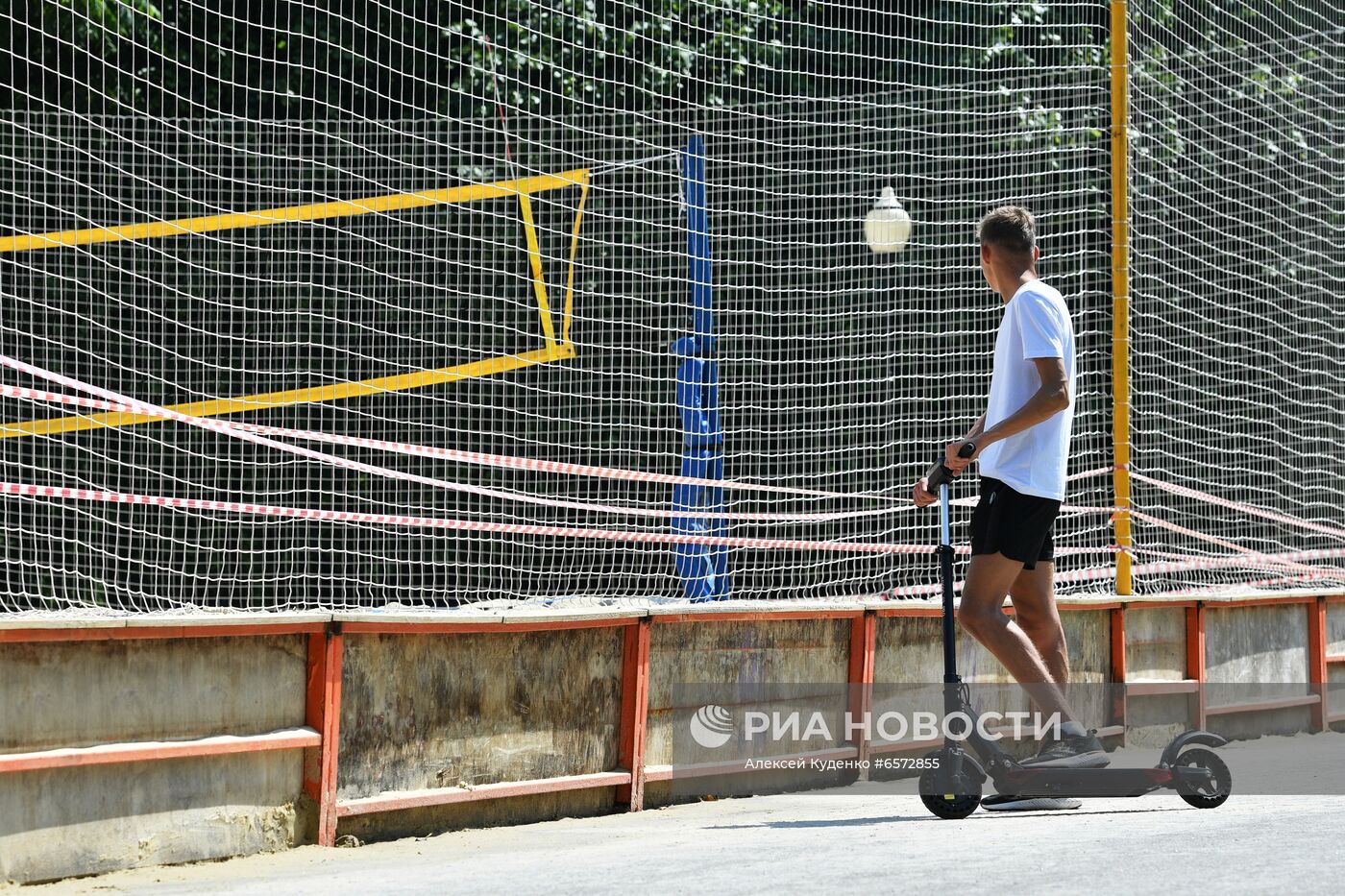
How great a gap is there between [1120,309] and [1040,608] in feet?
11.0

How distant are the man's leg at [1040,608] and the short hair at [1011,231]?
1.05 m

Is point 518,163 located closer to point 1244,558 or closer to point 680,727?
point 680,727

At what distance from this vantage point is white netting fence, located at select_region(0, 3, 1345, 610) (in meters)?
7.68

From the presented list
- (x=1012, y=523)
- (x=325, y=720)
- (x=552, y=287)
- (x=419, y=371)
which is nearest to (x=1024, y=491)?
(x=1012, y=523)

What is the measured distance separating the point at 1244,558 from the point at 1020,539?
5.19m

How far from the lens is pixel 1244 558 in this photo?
10.5m

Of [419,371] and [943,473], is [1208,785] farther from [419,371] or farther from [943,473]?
[419,371]

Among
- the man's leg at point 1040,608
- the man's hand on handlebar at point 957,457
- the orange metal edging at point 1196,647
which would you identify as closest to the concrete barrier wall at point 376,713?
the man's leg at point 1040,608

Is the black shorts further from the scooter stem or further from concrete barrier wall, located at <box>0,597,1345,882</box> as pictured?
concrete barrier wall, located at <box>0,597,1345,882</box>

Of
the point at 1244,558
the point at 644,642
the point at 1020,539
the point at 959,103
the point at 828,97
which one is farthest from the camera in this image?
the point at 1244,558

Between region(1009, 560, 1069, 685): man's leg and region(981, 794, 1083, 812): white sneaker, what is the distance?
39 centimetres

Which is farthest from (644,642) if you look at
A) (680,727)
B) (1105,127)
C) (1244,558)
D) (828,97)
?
(1244,558)

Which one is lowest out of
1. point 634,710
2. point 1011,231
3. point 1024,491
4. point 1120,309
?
point 634,710

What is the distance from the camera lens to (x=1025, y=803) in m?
5.89
